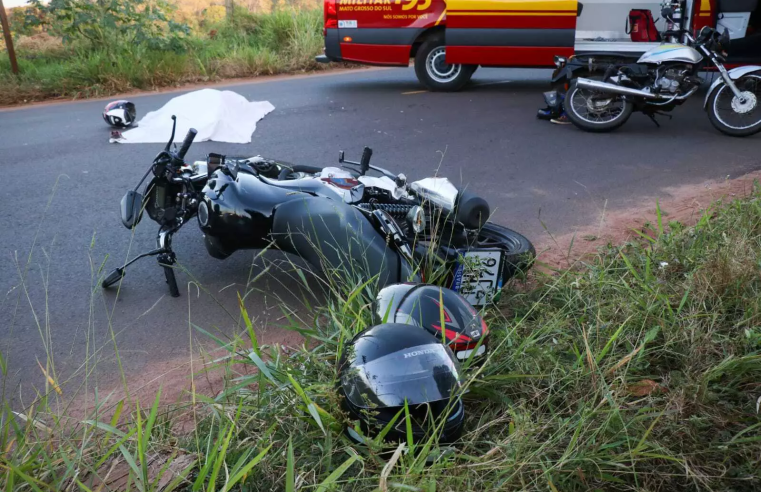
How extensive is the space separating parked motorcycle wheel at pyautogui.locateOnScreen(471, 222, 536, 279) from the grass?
1.05 ft

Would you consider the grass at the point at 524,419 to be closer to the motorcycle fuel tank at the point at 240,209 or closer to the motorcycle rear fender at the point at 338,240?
the motorcycle rear fender at the point at 338,240

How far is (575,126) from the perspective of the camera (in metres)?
8.10

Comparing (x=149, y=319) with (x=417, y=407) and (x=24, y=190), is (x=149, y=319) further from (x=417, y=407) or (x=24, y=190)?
(x=24, y=190)

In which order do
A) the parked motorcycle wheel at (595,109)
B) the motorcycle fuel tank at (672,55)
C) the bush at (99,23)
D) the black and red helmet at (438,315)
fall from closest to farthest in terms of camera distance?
the black and red helmet at (438,315) → the motorcycle fuel tank at (672,55) → the parked motorcycle wheel at (595,109) → the bush at (99,23)

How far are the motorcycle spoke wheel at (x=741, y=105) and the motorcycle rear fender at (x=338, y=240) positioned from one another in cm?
579

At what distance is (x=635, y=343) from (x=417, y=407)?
4.44 ft

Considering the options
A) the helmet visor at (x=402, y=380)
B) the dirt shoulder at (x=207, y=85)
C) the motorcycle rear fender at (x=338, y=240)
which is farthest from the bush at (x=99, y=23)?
the helmet visor at (x=402, y=380)

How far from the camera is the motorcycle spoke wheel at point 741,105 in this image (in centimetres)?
731

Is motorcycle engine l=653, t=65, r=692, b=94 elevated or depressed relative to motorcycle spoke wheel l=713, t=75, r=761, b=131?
elevated

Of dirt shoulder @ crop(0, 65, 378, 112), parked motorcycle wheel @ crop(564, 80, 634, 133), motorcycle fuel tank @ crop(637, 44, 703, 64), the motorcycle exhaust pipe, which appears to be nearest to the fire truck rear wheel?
parked motorcycle wheel @ crop(564, 80, 634, 133)

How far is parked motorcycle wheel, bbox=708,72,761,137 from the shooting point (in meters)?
7.32

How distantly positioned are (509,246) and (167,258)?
2.08 meters

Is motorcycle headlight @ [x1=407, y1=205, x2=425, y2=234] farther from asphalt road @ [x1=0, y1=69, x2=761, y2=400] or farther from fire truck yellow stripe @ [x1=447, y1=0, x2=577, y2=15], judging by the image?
fire truck yellow stripe @ [x1=447, y1=0, x2=577, y2=15]

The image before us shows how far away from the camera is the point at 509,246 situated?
3.96 meters
